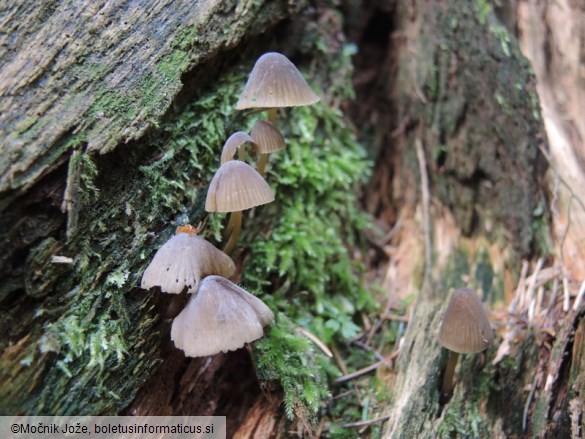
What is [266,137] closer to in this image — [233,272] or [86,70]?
[233,272]

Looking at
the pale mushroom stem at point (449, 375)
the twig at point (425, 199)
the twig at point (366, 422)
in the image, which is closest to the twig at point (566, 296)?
the pale mushroom stem at point (449, 375)

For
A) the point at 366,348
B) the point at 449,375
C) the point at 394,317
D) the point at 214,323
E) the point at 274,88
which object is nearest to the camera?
the point at 214,323

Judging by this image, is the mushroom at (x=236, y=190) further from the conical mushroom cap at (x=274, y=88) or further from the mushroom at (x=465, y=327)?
the mushroom at (x=465, y=327)

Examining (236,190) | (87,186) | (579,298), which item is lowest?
(579,298)

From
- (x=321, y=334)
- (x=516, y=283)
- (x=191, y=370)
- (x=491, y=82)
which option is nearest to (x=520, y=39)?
(x=491, y=82)

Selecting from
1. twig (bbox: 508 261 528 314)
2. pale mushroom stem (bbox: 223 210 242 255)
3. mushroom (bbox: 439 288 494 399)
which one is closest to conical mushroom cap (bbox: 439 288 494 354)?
mushroom (bbox: 439 288 494 399)

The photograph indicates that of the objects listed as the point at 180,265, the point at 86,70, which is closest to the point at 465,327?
the point at 180,265

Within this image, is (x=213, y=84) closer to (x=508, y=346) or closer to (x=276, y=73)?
(x=276, y=73)
